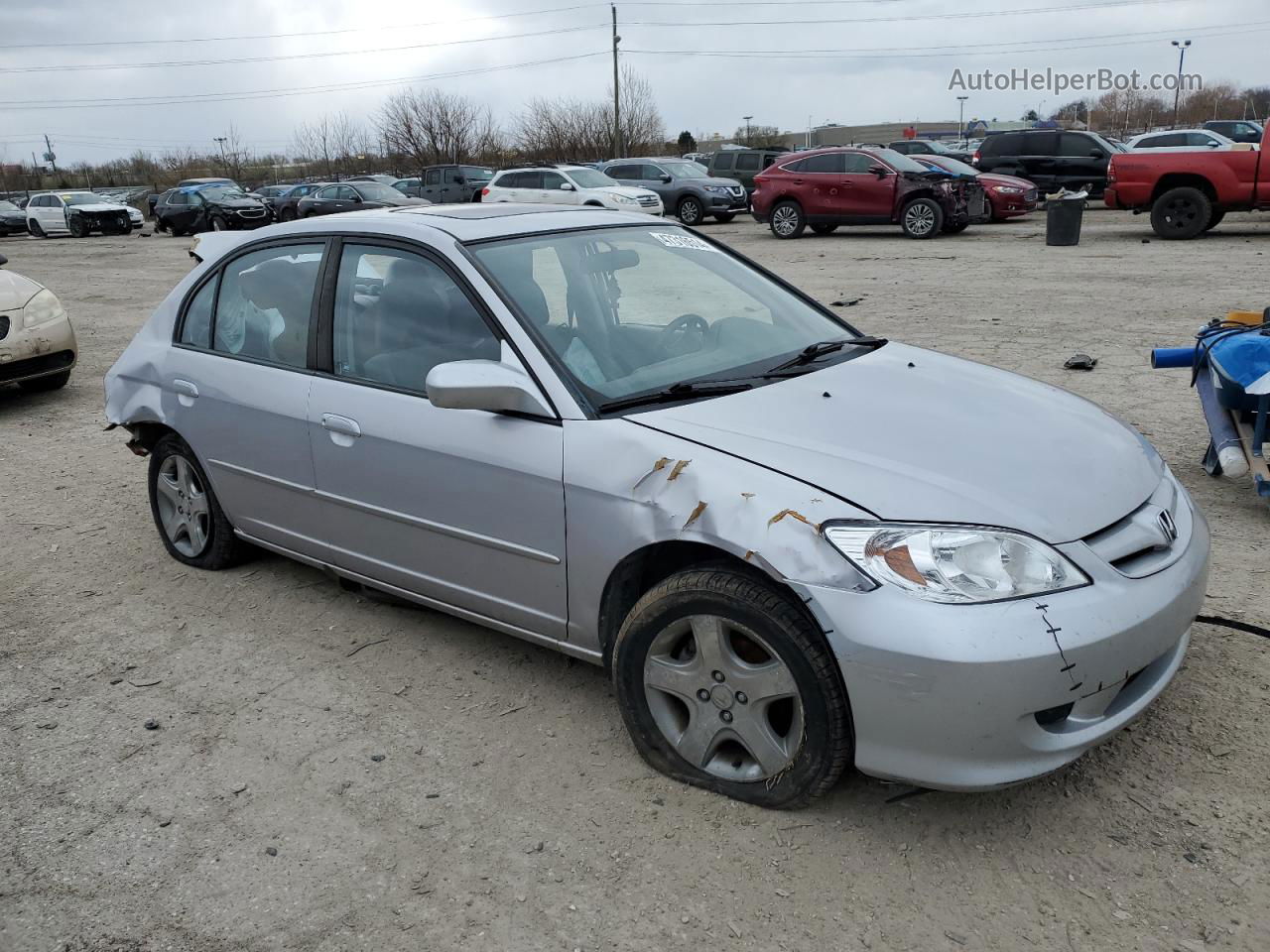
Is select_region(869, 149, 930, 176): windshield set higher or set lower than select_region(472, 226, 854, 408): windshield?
higher

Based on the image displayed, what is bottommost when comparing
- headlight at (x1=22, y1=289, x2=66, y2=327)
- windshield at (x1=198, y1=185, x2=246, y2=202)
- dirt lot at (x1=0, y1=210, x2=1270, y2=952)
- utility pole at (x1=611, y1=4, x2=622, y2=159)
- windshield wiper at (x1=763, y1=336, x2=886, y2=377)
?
dirt lot at (x1=0, y1=210, x2=1270, y2=952)

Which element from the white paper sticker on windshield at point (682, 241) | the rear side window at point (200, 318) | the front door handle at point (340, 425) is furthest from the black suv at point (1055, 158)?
the front door handle at point (340, 425)

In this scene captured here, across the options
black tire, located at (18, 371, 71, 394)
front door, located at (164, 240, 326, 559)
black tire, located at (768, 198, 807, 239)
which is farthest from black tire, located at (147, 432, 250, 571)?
black tire, located at (768, 198, 807, 239)

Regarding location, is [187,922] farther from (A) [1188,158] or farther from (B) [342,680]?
(A) [1188,158]

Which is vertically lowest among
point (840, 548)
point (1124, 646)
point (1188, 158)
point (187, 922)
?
point (187, 922)

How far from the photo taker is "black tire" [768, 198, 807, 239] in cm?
2009

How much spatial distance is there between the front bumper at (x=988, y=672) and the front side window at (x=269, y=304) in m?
2.44

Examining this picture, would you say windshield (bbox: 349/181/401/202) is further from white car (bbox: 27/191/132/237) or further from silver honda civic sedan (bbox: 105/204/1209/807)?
silver honda civic sedan (bbox: 105/204/1209/807)

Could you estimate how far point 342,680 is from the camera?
12.5 feet

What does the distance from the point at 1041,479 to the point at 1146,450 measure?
77 cm

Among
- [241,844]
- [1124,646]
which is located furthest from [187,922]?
[1124,646]

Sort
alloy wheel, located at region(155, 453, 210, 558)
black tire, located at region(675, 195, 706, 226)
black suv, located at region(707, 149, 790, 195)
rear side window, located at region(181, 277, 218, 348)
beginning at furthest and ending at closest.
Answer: black suv, located at region(707, 149, 790, 195) < black tire, located at region(675, 195, 706, 226) < alloy wheel, located at region(155, 453, 210, 558) < rear side window, located at region(181, 277, 218, 348)

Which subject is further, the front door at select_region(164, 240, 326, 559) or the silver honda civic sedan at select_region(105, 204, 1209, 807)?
the front door at select_region(164, 240, 326, 559)

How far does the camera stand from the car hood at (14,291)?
8328 mm
